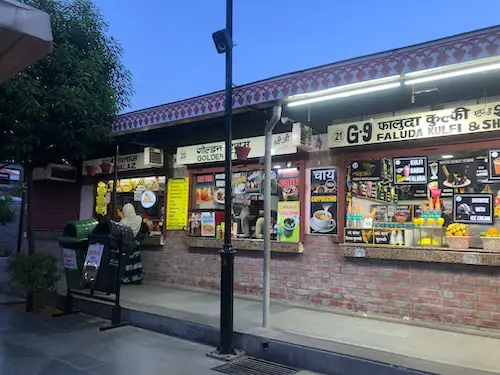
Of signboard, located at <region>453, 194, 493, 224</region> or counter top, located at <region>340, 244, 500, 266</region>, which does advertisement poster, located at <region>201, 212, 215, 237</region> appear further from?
signboard, located at <region>453, 194, 493, 224</region>

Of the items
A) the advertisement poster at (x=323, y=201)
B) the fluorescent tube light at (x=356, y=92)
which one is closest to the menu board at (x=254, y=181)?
the advertisement poster at (x=323, y=201)

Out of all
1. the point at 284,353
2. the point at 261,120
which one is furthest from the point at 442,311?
the point at 261,120

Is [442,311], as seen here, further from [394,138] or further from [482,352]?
[394,138]

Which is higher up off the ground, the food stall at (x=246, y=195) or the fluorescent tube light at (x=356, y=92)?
the fluorescent tube light at (x=356, y=92)

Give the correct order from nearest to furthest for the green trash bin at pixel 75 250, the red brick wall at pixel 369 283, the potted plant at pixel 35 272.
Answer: the red brick wall at pixel 369 283
the potted plant at pixel 35 272
the green trash bin at pixel 75 250

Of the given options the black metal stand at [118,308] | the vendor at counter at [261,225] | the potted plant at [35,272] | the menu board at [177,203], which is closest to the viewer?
the black metal stand at [118,308]

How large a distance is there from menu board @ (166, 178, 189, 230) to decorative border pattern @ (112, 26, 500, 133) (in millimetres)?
2085

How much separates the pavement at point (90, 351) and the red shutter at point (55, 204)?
5510 mm

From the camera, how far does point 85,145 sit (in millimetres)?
9211

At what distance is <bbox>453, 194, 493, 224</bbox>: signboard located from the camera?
6.36 metres

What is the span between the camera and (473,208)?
6.50 metres

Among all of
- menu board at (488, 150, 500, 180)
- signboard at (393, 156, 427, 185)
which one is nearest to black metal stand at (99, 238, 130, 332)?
signboard at (393, 156, 427, 185)

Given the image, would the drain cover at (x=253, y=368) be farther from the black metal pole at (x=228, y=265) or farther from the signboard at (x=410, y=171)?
the signboard at (x=410, y=171)

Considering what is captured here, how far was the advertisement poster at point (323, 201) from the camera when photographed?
768cm
